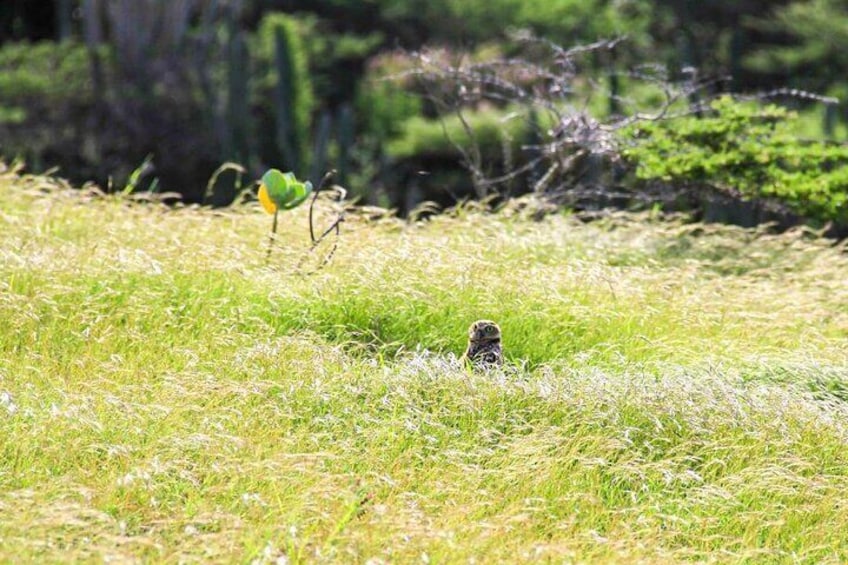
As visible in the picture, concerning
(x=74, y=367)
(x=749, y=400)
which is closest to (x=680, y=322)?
(x=749, y=400)

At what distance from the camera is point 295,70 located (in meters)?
18.1

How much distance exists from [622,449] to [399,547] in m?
1.52

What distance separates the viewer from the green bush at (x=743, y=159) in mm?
10008

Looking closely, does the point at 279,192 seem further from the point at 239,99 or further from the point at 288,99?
the point at 288,99

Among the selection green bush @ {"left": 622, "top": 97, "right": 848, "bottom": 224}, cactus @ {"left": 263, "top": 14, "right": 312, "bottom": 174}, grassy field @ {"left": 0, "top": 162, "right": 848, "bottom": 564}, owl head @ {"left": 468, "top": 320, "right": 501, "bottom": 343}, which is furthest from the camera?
cactus @ {"left": 263, "top": 14, "right": 312, "bottom": 174}

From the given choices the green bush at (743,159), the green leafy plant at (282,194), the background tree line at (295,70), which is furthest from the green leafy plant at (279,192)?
the background tree line at (295,70)

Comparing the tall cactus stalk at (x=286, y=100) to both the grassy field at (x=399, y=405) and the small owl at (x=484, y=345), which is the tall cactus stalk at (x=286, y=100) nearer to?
the grassy field at (x=399, y=405)

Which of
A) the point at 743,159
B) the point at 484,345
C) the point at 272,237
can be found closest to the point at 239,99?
the point at 743,159

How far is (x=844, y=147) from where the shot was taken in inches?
409

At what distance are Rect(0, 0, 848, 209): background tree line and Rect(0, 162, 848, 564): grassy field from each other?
25.7 feet

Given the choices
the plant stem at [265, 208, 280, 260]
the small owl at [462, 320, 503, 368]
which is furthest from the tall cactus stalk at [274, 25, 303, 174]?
the small owl at [462, 320, 503, 368]

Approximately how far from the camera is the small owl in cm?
650

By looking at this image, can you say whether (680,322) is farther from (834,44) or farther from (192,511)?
(834,44)

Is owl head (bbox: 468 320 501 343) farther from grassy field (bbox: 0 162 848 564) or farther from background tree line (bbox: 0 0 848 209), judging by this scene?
background tree line (bbox: 0 0 848 209)
